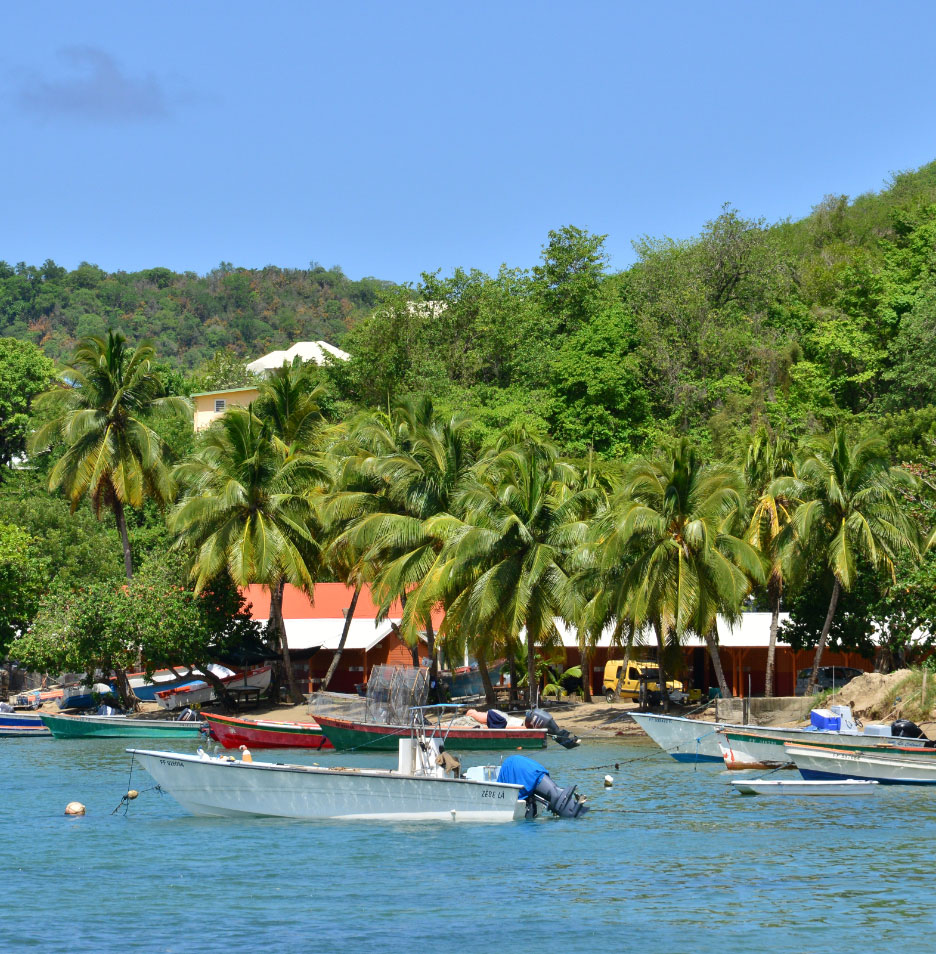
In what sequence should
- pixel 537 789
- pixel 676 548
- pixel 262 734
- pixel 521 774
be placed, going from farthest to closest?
pixel 676 548, pixel 262 734, pixel 537 789, pixel 521 774

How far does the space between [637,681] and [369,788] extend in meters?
27.7

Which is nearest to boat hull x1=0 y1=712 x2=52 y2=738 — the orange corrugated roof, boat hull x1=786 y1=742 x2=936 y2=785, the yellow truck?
→ the orange corrugated roof

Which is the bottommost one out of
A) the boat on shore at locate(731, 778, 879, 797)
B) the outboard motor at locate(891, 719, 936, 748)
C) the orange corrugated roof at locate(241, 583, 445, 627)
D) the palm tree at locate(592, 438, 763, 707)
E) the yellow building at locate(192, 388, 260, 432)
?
the boat on shore at locate(731, 778, 879, 797)

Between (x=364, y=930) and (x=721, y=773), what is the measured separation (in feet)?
62.0

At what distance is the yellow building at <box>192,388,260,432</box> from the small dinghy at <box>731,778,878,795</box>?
60927 mm

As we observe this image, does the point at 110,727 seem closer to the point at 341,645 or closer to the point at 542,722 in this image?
the point at 341,645

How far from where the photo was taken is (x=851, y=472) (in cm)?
4188

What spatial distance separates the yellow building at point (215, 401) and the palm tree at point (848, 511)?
49.8 meters

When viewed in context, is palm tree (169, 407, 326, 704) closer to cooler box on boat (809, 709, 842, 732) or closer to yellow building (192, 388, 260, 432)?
cooler box on boat (809, 709, 842, 732)

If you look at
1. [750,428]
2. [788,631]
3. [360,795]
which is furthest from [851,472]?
[360,795]

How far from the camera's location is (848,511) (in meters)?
41.9

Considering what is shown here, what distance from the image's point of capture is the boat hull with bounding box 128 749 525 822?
2361cm

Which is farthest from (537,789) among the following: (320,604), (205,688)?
(320,604)

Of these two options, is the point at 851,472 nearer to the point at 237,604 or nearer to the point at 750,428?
the point at 750,428
